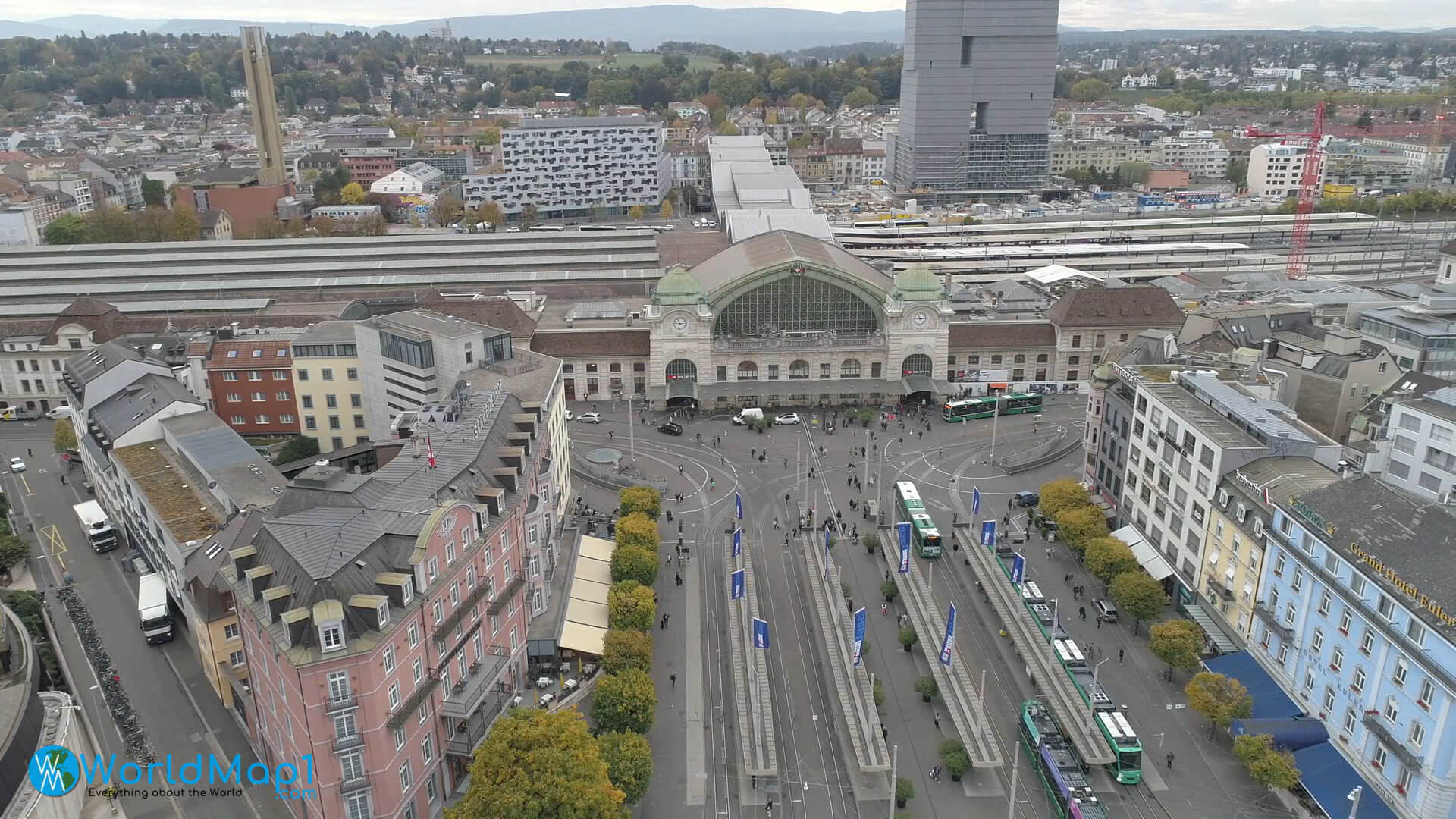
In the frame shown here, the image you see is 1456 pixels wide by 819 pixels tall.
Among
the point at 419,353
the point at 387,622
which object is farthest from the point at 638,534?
the point at 387,622

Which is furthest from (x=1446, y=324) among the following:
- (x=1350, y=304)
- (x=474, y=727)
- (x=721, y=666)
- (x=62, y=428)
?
(x=62, y=428)

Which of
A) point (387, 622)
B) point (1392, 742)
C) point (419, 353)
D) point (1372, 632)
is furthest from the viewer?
point (419, 353)

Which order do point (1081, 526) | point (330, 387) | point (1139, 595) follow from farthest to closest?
point (330, 387), point (1081, 526), point (1139, 595)

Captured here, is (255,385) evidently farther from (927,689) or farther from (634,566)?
(927,689)

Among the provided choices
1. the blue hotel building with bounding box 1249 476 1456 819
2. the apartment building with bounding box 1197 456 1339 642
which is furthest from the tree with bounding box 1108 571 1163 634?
the blue hotel building with bounding box 1249 476 1456 819

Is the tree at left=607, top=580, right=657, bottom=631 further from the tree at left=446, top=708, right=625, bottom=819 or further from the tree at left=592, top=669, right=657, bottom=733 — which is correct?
the tree at left=446, top=708, right=625, bottom=819

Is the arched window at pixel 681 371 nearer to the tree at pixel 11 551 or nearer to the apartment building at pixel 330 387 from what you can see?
the apartment building at pixel 330 387
